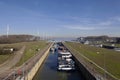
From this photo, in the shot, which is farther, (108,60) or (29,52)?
(29,52)

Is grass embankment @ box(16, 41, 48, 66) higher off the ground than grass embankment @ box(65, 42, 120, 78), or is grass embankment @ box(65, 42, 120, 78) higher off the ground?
grass embankment @ box(65, 42, 120, 78)

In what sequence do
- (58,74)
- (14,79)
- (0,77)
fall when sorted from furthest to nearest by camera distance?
1. (58,74)
2. (0,77)
3. (14,79)

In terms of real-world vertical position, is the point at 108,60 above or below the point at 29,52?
above

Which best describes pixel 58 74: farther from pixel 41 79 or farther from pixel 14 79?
pixel 14 79

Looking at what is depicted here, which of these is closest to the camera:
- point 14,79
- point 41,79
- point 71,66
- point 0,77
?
point 14,79

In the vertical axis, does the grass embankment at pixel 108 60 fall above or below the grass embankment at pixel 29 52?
above

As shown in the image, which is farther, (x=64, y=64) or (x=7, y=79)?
(x=64, y=64)

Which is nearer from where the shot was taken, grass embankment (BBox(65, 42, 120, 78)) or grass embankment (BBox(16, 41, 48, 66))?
grass embankment (BBox(65, 42, 120, 78))

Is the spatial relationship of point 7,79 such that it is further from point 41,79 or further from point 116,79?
point 116,79

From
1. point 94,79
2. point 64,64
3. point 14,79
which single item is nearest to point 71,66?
point 64,64

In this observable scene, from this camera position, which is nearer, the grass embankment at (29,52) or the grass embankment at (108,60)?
the grass embankment at (108,60)
